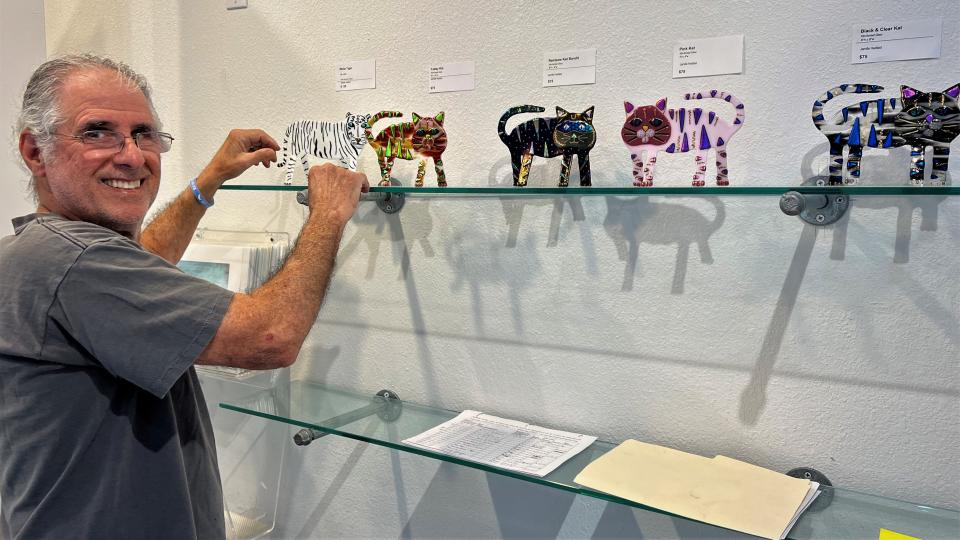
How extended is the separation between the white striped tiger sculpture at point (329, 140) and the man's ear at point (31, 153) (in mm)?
403

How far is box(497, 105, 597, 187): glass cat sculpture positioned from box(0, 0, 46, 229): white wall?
3.89 feet

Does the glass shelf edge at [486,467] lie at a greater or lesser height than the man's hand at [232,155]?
lesser

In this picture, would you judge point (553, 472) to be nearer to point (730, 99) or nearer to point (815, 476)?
point (815, 476)

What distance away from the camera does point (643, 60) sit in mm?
1011

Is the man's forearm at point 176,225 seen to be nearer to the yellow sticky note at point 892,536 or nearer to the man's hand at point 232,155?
the man's hand at point 232,155

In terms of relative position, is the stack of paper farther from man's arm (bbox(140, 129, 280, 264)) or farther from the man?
man's arm (bbox(140, 129, 280, 264))

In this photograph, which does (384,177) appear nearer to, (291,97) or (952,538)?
(291,97)

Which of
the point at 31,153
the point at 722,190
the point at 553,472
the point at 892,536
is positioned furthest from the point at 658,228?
the point at 31,153

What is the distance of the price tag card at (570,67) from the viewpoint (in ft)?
3.44

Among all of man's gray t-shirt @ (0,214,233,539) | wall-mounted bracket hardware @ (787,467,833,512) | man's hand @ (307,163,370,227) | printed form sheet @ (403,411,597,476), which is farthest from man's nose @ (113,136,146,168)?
wall-mounted bracket hardware @ (787,467,833,512)

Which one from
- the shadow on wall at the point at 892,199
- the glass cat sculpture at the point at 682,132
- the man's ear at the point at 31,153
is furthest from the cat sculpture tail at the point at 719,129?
the man's ear at the point at 31,153

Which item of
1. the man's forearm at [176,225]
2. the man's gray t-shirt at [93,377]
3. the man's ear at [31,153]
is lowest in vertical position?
the man's gray t-shirt at [93,377]

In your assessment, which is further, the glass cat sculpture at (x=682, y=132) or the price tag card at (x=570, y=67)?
the price tag card at (x=570, y=67)

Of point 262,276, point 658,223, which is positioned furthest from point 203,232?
point 658,223
